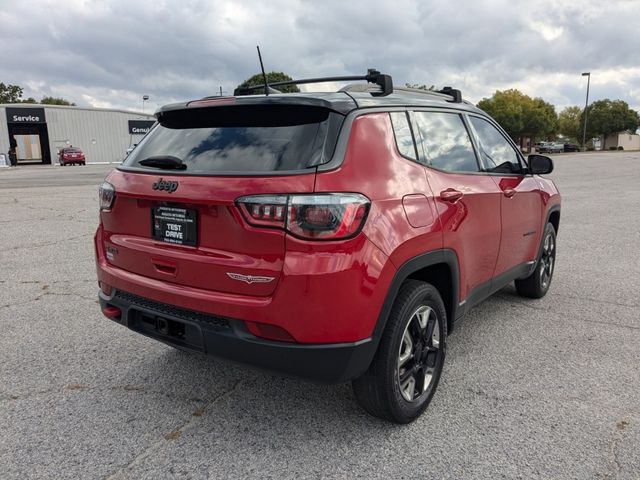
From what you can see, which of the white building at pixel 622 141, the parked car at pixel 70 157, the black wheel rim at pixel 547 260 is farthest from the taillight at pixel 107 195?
the white building at pixel 622 141

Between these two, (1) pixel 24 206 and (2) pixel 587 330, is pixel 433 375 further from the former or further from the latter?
(1) pixel 24 206

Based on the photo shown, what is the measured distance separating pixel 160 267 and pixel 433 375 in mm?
1652

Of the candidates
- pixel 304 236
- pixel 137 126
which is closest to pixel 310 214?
pixel 304 236

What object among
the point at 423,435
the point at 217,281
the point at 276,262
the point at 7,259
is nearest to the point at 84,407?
the point at 217,281

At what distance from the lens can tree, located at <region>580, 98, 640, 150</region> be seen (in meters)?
83.8

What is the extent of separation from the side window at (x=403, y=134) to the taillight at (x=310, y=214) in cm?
62

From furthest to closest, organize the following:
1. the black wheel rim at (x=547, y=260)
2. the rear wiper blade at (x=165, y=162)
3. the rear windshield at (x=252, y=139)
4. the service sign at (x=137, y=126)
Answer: the service sign at (x=137, y=126)
the black wheel rim at (x=547, y=260)
the rear wiper blade at (x=165, y=162)
the rear windshield at (x=252, y=139)

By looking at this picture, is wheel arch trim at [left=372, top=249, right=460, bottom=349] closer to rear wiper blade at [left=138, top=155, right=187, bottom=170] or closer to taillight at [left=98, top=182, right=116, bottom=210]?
rear wiper blade at [left=138, top=155, right=187, bottom=170]

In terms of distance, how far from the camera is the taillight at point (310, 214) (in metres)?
2.26

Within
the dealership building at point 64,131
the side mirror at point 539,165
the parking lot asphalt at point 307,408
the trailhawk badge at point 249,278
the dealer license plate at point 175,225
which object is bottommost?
the parking lot asphalt at point 307,408

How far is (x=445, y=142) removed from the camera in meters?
3.27

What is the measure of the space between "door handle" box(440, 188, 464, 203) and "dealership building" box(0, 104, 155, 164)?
→ 45.2 m

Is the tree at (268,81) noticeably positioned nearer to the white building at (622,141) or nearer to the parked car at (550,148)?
the parked car at (550,148)

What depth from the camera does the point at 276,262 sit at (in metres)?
2.30
